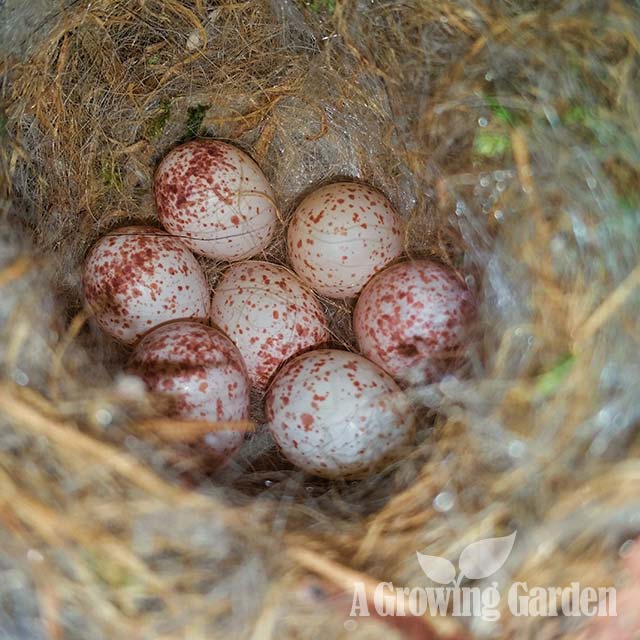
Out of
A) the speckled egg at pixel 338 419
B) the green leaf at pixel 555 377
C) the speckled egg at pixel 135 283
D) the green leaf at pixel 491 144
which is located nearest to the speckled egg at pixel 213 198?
the speckled egg at pixel 135 283

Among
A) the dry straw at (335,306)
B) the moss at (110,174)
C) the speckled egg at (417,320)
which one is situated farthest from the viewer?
the moss at (110,174)

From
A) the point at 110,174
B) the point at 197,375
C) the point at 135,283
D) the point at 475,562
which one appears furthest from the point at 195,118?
the point at 475,562

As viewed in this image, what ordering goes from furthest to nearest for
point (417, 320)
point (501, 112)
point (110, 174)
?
1. point (110, 174)
2. point (417, 320)
3. point (501, 112)

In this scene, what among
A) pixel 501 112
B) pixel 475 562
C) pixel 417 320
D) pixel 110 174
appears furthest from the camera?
pixel 110 174

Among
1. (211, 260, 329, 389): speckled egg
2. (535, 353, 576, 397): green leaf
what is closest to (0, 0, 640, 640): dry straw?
(535, 353, 576, 397): green leaf

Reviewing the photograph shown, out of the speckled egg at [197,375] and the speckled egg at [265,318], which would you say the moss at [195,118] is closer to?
the speckled egg at [265,318]

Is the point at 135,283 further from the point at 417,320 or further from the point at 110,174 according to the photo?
the point at 417,320

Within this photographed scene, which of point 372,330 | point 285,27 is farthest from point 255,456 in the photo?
point 285,27
